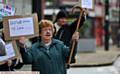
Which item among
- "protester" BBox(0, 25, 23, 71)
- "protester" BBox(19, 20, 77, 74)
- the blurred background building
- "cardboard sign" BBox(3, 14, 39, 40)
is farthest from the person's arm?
the blurred background building

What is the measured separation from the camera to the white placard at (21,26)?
5.62m

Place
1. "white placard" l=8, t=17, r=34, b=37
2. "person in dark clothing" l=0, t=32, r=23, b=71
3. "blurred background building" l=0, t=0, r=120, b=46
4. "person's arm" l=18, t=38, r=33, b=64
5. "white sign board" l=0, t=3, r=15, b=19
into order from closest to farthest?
"person's arm" l=18, t=38, r=33, b=64
"white placard" l=8, t=17, r=34, b=37
"person in dark clothing" l=0, t=32, r=23, b=71
"white sign board" l=0, t=3, r=15, b=19
"blurred background building" l=0, t=0, r=120, b=46

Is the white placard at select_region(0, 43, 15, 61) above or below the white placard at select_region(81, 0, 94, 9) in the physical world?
below

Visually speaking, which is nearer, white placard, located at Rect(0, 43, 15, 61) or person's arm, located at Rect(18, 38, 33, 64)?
person's arm, located at Rect(18, 38, 33, 64)

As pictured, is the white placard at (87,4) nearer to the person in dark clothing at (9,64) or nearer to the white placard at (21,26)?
the white placard at (21,26)

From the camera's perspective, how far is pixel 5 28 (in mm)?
5645

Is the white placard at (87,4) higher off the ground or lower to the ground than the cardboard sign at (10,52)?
higher

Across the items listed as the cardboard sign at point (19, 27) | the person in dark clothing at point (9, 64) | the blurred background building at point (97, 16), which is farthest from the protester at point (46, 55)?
the blurred background building at point (97, 16)

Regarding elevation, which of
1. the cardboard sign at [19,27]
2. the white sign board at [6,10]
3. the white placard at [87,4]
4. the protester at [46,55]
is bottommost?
the protester at [46,55]

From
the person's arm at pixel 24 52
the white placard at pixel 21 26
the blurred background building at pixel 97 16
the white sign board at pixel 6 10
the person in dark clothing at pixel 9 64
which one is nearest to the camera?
the person's arm at pixel 24 52

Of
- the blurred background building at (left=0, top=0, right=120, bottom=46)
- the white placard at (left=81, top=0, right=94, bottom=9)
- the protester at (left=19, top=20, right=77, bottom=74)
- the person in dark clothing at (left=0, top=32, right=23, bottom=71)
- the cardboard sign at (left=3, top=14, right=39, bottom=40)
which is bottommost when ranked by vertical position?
the blurred background building at (left=0, top=0, right=120, bottom=46)

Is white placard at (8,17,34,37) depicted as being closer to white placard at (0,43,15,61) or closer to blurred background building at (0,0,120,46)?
white placard at (0,43,15,61)

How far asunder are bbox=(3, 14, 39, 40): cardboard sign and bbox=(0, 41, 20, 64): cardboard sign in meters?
0.11

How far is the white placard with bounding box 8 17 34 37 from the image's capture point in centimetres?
562
